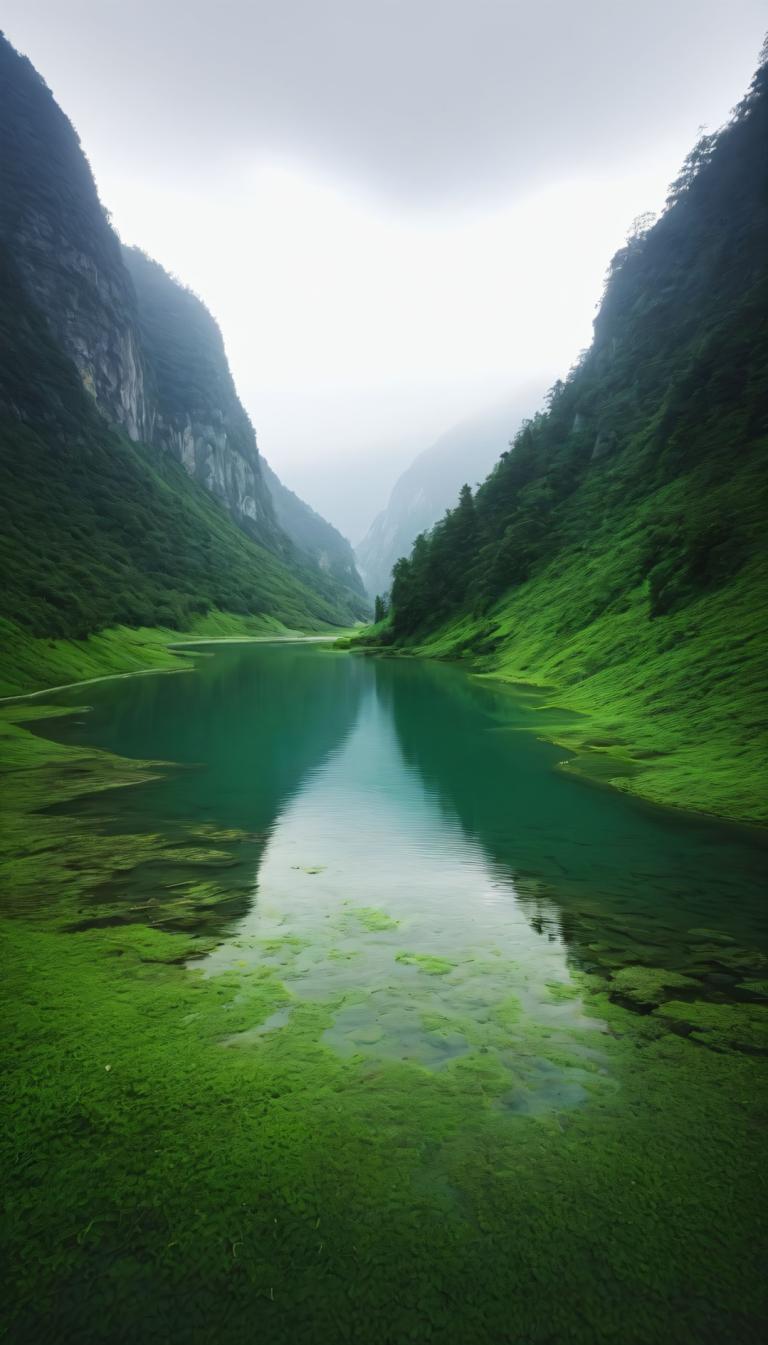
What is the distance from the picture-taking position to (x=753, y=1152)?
7098 mm

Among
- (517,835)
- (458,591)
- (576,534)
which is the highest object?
(576,534)

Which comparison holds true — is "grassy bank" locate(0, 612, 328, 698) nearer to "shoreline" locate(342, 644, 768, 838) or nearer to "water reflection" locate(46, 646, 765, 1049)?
"water reflection" locate(46, 646, 765, 1049)

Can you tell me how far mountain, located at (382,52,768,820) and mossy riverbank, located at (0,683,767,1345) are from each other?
52.4 feet

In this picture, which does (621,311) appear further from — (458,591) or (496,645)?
(496,645)

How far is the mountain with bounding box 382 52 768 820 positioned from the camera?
111ft

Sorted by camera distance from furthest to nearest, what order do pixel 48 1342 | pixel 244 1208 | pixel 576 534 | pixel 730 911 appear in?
pixel 576 534 < pixel 730 911 < pixel 244 1208 < pixel 48 1342

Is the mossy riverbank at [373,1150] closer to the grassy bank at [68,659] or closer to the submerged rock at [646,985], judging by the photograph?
the submerged rock at [646,985]

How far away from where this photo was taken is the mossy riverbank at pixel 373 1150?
17.3ft

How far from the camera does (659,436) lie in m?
96.0

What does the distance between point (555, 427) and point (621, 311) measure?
37.5 m

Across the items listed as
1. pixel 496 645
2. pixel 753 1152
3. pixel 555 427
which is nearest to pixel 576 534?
pixel 496 645

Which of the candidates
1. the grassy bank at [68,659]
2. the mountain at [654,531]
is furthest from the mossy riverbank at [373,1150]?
the grassy bank at [68,659]

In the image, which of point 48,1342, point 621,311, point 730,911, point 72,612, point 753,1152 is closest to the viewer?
point 48,1342

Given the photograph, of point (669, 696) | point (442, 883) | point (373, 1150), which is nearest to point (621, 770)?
point (669, 696)
